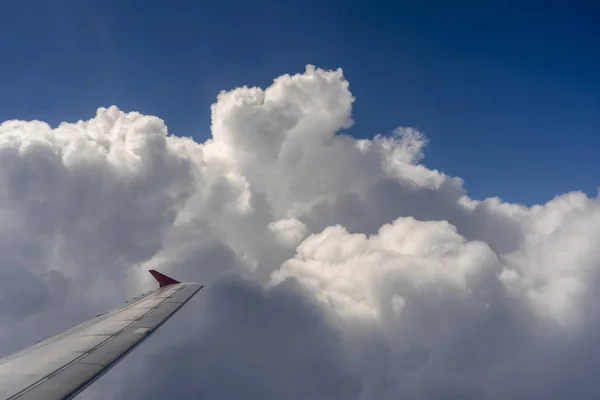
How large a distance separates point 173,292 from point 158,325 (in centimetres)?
971

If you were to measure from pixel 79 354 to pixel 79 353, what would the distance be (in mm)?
204

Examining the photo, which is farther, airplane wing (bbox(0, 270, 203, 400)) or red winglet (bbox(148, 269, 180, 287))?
red winglet (bbox(148, 269, 180, 287))

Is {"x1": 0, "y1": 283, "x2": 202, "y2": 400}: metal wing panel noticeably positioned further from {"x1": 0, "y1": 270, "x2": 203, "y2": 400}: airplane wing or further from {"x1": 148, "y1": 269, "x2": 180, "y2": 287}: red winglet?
{"x1": 148, "y1": 269, "x2": 180, "y2": 287}: red winglet

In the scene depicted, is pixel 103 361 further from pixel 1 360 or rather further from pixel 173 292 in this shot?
pixel 173 292

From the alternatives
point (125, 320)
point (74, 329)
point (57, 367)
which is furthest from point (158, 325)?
point (74, 329)

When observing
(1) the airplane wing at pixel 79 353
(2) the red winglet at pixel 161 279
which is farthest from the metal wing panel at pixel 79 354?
(2) the red winglet at pixel 161 279

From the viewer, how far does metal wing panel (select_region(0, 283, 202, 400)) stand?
17078 millimetres

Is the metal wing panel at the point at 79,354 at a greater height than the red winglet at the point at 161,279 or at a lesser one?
lesser

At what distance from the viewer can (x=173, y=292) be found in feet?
110

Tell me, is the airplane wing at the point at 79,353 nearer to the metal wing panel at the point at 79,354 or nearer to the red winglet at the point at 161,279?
the metal wing panel at the point at 79,354

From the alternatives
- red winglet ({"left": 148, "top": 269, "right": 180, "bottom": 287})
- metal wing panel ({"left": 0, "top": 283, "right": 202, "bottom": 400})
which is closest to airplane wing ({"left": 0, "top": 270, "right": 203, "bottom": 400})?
metal wing panel ({"left": 0, "top": 283, "right": 202, "bottom": 400})

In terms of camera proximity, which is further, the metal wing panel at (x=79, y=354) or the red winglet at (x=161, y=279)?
the red winglet at (x=161, y=279)

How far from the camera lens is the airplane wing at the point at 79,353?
17047 mm

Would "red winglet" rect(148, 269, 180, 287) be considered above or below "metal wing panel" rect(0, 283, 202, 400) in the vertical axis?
above
